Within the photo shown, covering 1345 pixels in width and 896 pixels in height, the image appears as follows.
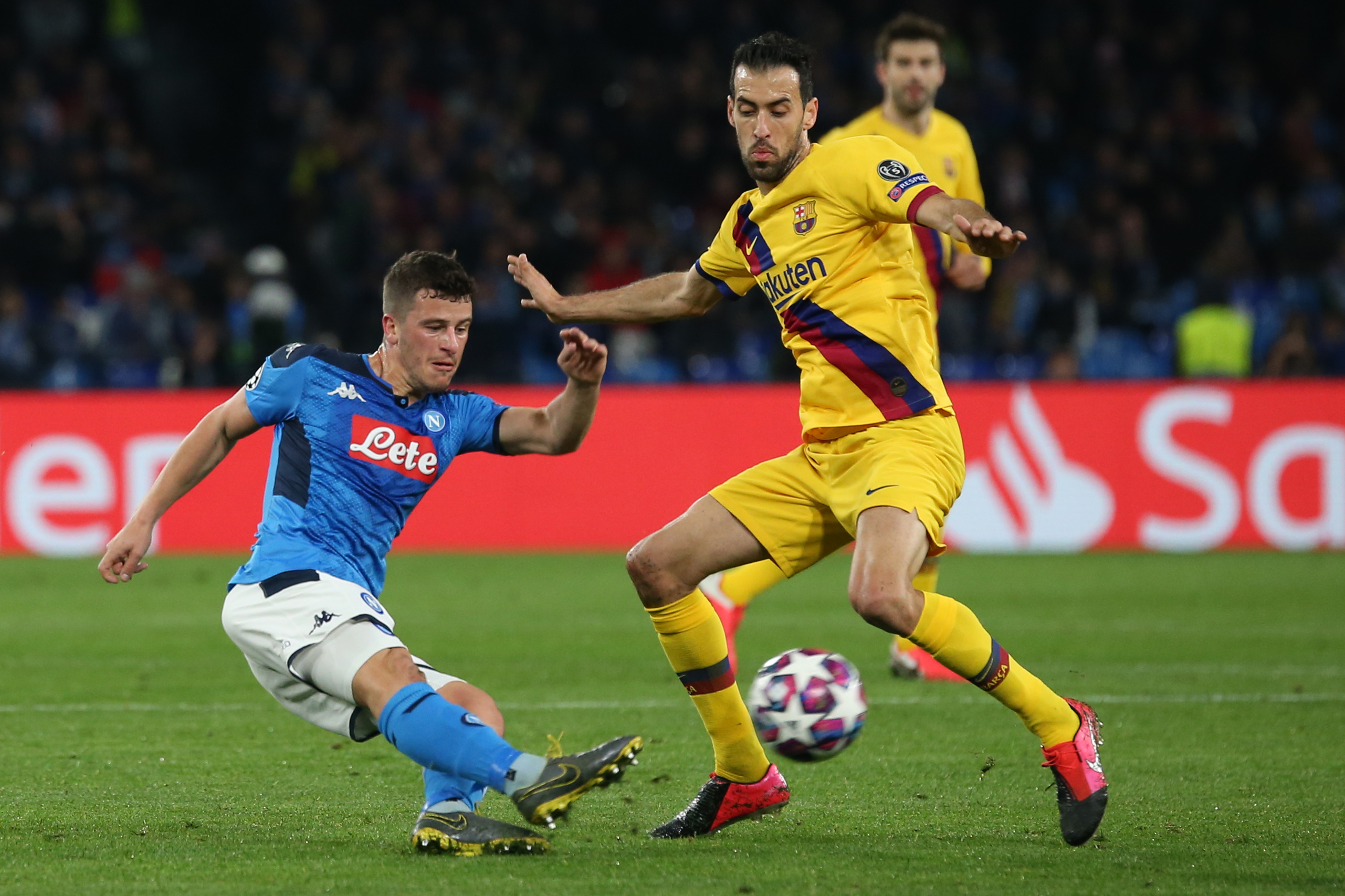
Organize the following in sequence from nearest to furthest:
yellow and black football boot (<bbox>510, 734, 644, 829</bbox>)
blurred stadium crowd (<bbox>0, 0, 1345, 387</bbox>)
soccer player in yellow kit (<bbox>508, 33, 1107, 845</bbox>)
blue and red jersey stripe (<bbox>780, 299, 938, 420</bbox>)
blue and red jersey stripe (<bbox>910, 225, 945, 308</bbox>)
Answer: yellow and black football boot (<bbox>510, 734, 644, 829</bbox>) < soccer player in yellow kit (<bbox>508, 33, 1107, 845</bbox>) < blue and red jersey stripe (<bbox>780, 299, 938, 420</bbox>) < blue and red jersey stripe (<bbox>910, 225, 945, 308</bbox>) < blurred stadium crowd (<bbox>0, 0, 1345, 387</bbox>)

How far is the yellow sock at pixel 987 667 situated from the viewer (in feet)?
15.4

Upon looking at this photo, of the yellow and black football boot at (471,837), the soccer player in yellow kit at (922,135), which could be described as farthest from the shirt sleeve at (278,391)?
the soccer player in yellow kit at (922,135)

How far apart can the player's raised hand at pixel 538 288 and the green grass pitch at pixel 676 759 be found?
1.58 meters

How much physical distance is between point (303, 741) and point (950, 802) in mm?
2556

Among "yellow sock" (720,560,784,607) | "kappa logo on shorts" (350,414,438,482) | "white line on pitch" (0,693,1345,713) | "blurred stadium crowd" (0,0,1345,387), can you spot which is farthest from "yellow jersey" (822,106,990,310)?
"blurred stadium crowd" (0,0,1345,387)

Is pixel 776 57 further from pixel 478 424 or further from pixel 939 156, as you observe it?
pixel 939 156

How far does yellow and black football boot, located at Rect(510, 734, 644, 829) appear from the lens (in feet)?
13.4

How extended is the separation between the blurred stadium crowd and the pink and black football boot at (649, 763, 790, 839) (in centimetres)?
983

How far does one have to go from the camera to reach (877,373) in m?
5.09

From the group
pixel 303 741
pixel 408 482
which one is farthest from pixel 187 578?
pixel 408 482

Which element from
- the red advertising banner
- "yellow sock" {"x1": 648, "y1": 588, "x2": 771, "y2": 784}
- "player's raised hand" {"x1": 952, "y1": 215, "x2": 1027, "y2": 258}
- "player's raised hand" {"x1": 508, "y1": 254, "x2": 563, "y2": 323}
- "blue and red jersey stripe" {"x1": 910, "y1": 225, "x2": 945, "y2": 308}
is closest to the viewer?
"player's raised hand" {"x1": 952, "y1": 215, "x2": 1027, "y2": 258}

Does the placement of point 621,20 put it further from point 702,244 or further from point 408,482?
point 408,482

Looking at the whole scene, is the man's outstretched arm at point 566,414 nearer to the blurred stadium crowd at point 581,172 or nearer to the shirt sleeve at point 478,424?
the shirt sleeve at point 478,424

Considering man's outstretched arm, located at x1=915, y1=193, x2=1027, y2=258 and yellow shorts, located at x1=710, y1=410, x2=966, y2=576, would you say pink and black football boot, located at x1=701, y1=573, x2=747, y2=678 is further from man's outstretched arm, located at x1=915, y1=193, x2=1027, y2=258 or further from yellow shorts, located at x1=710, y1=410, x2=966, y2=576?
man's outstretched arm, located at x1=915, y1=193, x2=1027, y2=258
